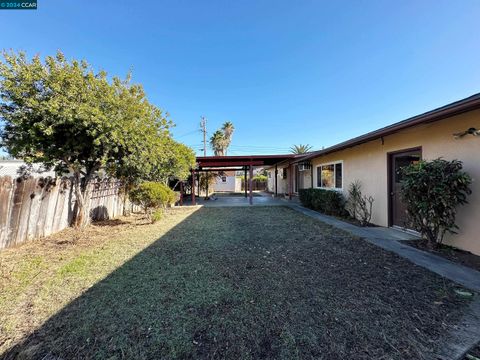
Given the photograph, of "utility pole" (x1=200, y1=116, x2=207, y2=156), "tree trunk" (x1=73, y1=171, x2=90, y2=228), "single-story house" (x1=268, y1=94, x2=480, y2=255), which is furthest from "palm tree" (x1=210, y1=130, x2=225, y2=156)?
"tree trunk" (x1=73, y1=171, x2=90, y2=228)

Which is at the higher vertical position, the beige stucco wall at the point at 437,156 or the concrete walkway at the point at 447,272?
the beige stucco wall at the point at 437,156

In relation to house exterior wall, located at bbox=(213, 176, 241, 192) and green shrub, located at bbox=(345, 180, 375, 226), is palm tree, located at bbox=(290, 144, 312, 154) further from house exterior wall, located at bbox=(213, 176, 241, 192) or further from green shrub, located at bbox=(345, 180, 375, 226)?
green shrub, located at bbox=(345, 180, 375, 226)

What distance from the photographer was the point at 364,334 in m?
2.06

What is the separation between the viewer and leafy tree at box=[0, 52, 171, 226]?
4.51m

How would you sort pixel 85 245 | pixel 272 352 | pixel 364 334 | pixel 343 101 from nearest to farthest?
pixel 272 352 < pixel 364 334 < pixel 85 245 < pixel 343 101

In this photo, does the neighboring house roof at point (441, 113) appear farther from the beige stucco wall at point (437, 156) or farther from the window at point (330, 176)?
the window at point (330, 176)

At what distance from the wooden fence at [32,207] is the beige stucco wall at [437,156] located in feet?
30.8

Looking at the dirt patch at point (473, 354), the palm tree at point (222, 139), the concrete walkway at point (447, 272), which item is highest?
the palm tree at point (222, 139)

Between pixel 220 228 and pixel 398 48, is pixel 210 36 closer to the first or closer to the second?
pixel 398 48

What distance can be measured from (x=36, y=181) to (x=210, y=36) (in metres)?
8.84

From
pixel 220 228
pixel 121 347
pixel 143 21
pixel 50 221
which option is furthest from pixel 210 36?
pixel 121 347

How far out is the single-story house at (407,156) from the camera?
4.08 m

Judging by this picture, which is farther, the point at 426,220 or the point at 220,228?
the point at 220,228

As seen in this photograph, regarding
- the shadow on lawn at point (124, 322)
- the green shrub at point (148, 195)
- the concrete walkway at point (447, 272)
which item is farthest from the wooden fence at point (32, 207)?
the concrete walkway at point (447, 272)
